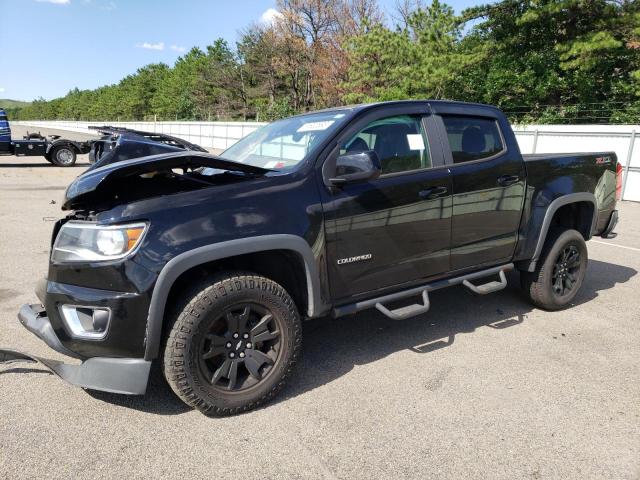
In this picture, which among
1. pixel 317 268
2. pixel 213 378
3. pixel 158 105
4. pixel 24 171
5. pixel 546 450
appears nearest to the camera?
pixel 546 450

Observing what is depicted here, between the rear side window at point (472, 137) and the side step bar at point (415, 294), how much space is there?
0.94 m

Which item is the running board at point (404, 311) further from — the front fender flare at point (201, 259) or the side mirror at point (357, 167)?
the side mirror at point (357, 167)

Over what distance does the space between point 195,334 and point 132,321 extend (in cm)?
33

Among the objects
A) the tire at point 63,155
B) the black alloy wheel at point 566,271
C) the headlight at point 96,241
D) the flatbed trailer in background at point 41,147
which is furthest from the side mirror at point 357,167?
the tire at point 63,155

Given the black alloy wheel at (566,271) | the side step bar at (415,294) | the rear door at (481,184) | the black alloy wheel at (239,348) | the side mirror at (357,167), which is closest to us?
the black alloy wheel at (239,348)

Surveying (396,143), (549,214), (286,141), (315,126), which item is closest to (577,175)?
(549,214)

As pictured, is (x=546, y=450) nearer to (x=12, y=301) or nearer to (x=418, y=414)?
(x=418, y=414)

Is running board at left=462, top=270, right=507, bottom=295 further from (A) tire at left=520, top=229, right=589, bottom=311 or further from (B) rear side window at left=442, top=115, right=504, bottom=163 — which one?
(B) rear side window at left=442, top=115, right=504, bottom=163

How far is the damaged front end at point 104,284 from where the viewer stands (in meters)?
2.57

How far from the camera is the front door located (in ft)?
10.5

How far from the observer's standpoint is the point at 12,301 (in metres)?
4.62

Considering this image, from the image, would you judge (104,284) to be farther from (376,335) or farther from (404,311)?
(376,335)

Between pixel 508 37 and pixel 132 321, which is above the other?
pixel 508 37

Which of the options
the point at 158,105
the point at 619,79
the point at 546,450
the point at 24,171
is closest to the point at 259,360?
the point at 546,450
